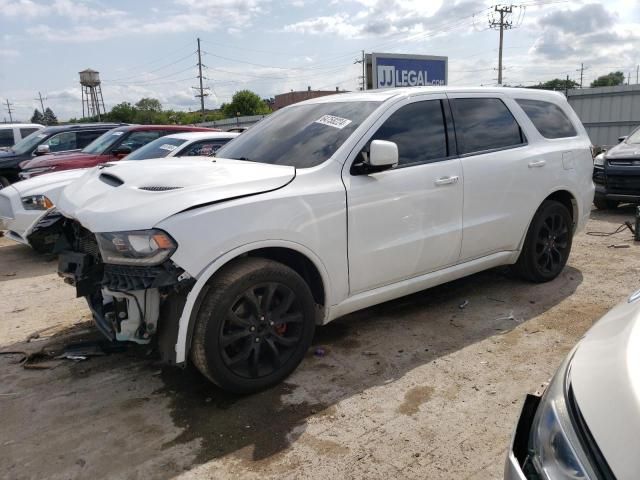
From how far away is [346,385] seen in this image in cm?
327

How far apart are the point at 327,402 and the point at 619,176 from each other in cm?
772

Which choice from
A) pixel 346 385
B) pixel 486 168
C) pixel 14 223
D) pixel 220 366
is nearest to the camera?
pixel 220 366

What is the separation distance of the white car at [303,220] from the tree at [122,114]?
77805mm

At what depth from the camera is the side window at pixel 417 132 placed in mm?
3729

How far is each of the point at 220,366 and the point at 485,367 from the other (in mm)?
1763

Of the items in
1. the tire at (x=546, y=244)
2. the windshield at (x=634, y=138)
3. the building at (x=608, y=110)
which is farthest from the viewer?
the building at (x=608, y=110)

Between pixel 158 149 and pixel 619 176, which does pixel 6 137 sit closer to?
pixel 158 149

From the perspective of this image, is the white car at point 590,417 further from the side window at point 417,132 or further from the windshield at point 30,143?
the windshield at point 30,143

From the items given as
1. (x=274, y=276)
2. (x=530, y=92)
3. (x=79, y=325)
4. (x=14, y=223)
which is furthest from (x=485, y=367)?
(x=14, y=223)

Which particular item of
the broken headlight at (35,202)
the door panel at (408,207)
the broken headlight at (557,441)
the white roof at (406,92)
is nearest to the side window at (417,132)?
the door panel at (408,207)

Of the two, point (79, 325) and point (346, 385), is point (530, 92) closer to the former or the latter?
point (346, 385)

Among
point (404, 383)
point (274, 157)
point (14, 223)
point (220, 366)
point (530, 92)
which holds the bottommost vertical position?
point (404, 383)

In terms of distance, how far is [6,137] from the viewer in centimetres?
1460

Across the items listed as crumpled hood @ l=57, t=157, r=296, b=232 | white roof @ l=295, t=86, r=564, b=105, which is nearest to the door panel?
white roof @ l=295, t=86, r=564, b=105
